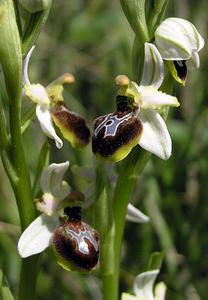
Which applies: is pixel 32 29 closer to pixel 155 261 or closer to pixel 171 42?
pixel 171 42

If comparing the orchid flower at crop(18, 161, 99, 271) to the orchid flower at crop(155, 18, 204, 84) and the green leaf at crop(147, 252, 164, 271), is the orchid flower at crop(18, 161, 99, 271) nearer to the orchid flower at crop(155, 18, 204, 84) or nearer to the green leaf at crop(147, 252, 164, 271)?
the green leaf at crop(147, 252, 164, 271)

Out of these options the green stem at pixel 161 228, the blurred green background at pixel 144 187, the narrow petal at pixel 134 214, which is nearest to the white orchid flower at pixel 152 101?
the narrow petal at pixel 134 214

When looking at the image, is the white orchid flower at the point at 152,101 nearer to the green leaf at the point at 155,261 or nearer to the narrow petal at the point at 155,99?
the narrow petal at the point at 155,99

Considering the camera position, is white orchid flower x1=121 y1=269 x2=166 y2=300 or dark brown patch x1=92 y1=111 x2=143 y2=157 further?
white orchid flower x1=121 y1=269 x2=166 y2=300

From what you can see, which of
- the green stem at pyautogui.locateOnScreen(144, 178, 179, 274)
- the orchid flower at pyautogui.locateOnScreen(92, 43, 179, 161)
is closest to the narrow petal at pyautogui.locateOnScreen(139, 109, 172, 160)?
the orchid flower at pyautogui.locateOnScreen(92, 43, 179, 161)

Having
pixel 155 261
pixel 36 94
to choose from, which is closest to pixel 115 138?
pixel 36 94
